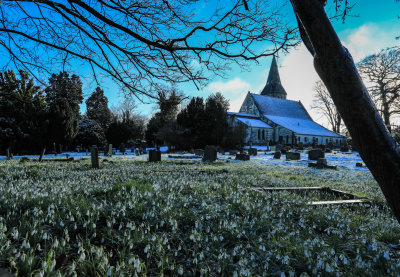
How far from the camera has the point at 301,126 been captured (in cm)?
5247

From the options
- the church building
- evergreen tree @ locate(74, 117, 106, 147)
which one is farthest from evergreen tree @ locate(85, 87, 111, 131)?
the church building

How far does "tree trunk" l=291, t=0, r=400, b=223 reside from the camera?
5.80ft

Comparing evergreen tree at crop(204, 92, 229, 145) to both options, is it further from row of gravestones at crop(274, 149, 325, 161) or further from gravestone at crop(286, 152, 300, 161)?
gravestone at crop(286, 152, 300, 161)

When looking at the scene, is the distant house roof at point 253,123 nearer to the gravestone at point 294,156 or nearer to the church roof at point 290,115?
the church roof at point 290,115

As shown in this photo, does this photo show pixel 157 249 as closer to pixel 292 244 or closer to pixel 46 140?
pixel 292 244

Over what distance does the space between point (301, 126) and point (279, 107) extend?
839cm

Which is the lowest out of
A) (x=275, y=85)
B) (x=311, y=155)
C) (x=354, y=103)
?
(x=311, y=155)

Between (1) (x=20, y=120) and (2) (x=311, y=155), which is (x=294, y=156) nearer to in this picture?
(2) (x=311, y=155)

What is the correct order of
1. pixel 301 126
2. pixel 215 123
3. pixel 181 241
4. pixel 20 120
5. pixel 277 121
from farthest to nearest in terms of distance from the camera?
pixel 301 126
pixel 277 121
pixel 215 123
pixel 20 120
pixel 181 241

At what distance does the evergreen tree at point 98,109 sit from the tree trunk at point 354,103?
50272 mm

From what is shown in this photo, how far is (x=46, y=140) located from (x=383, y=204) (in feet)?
73.8

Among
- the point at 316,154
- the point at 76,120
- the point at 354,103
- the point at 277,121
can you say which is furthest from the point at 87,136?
the point at 277,121

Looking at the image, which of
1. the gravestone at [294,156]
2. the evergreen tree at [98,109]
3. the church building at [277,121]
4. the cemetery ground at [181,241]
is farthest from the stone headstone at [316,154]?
the evergreen tree at [98,109]

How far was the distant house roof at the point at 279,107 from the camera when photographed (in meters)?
54.8
